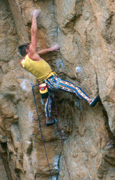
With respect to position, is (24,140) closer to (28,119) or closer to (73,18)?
(28,119)

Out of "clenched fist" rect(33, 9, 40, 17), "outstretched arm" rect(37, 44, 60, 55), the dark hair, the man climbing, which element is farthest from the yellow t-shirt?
"clenched fist" rect(33, 9, 40, 17)

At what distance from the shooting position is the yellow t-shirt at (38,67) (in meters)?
5.29

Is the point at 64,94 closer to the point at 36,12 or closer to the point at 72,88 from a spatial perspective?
the point at 72,88

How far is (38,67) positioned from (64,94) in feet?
2.74

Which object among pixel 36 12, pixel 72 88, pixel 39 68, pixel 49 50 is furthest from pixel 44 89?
pixel 36 12

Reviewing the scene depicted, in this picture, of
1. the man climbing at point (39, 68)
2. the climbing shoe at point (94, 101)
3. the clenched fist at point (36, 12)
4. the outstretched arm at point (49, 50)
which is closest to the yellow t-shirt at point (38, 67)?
the man climbing at point (39, 68)

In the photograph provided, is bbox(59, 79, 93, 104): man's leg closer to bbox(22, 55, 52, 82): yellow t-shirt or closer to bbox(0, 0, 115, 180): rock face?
bbox(0, 0, 115, 180): rock face

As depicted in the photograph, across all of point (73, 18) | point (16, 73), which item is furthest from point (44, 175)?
point (73, 18)

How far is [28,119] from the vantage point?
249 inches

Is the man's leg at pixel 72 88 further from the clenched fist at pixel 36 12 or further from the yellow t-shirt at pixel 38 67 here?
the clenched fist at pixel 36 12

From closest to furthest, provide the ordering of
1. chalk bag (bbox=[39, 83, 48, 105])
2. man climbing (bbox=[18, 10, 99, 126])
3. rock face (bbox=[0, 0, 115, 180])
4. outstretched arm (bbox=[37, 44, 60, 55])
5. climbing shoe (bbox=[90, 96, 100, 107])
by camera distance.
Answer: rock face (bbox=[0, 0, 115, 180]) < climbing shoe (bbox=[90, 96, 100, 107]) < man climbing (bbox=[18, 10, 99, 126]) < chalk bag (bbox=[39, 83, 48, 105]) < outstretched arm (bbox=[37, 44, 60, 55])

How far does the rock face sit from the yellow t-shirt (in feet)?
1.20

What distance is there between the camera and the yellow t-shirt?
5293mm

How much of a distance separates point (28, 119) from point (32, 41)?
5.79 feet
